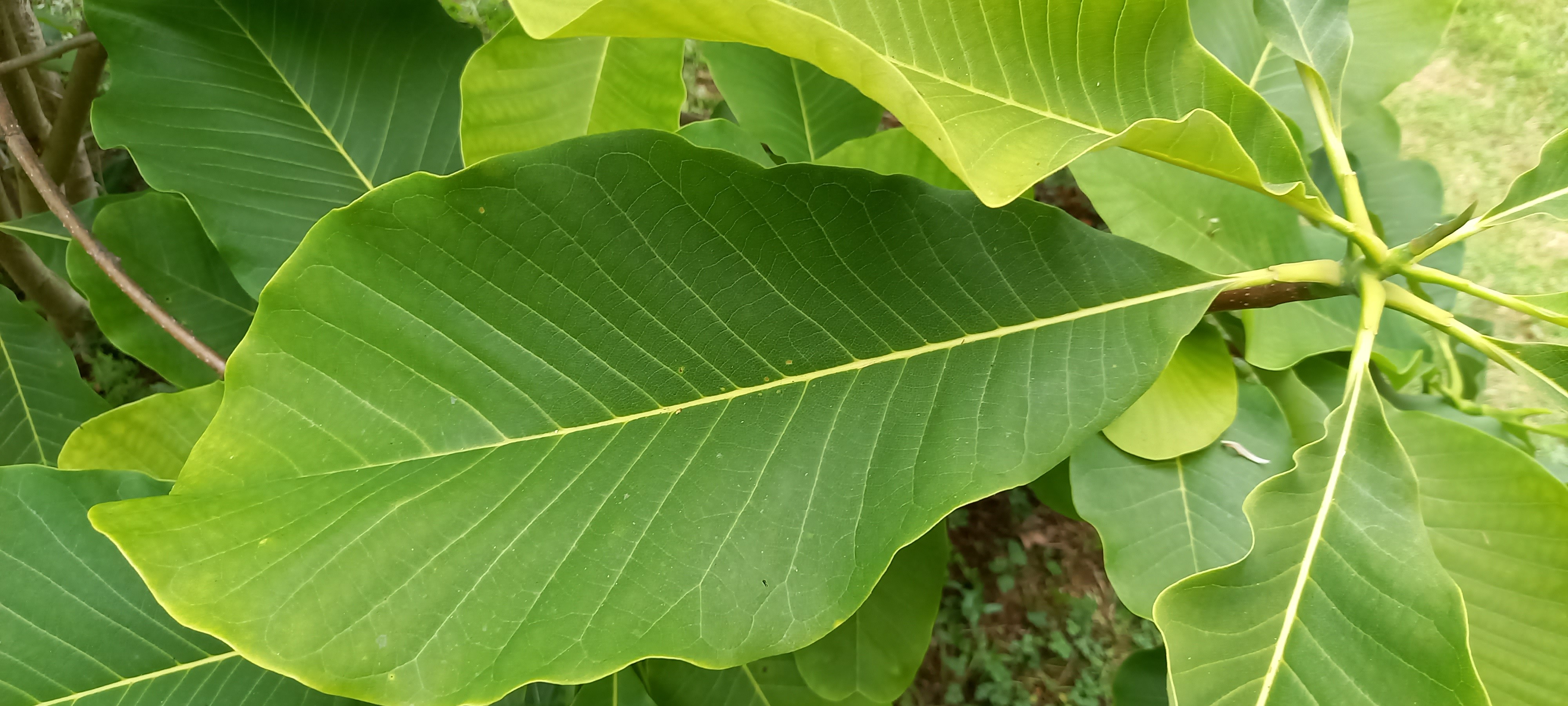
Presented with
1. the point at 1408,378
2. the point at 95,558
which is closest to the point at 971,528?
the point at 1408,378

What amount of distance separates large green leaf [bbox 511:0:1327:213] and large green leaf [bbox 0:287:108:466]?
97 cm

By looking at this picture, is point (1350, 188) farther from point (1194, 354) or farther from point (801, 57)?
point (801, 57)

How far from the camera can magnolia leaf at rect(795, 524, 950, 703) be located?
2.93 ft

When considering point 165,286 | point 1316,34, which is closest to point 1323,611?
point 1316,34

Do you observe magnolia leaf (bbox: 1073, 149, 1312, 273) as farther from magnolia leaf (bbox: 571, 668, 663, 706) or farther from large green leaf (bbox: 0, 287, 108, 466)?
large green leaf (bbox: 0, 287, 108, 466)

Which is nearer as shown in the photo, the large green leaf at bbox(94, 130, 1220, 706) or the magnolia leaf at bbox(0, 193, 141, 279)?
the large green leaf at bbox(94, 130, 1220, 706)

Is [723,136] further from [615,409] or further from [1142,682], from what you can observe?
[1142,682]

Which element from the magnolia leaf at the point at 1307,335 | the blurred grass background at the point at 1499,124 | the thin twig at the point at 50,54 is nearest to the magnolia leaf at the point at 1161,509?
the magnolia leaf at the point at 1307,335

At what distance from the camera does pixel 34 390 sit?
0.93 metres

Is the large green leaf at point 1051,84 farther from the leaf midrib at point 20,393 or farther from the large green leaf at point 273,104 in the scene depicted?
the leaf midrib at point 20,393

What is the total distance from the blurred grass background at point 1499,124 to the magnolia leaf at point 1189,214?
1690mm

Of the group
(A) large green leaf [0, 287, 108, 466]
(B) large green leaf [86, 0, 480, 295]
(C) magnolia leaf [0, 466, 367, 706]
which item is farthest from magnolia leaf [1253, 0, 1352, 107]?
(A) large green leaf [0, 287, 108, 466]

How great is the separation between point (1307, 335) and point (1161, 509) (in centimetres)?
29

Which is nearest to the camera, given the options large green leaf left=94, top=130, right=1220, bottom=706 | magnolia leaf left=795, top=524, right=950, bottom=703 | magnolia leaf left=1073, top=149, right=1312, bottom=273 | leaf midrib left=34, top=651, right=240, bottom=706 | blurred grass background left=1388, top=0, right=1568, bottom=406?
large green leaf left=94, top=130, right=1220, bottom=706
